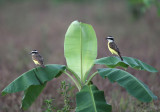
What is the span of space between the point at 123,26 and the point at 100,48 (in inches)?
208

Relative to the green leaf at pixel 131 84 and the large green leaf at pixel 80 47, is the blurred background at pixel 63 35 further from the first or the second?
the large green leaf at pixel 80 47

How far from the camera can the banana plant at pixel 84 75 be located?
14.6ft

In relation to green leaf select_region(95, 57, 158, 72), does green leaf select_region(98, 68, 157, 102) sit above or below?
below

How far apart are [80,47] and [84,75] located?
1.79ft

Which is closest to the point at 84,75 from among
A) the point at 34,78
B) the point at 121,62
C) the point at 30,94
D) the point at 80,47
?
the point at 80,47

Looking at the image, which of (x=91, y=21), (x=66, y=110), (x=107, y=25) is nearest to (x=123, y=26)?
(x=107, y=25)

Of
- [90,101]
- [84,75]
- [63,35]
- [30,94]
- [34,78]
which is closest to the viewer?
[90,101]

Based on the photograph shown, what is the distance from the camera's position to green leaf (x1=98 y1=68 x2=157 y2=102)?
4.34 metres

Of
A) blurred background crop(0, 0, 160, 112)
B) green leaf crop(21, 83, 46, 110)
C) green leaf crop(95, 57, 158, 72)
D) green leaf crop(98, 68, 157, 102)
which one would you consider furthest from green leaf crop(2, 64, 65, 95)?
blurred background crop(0, 0, 160, 112)

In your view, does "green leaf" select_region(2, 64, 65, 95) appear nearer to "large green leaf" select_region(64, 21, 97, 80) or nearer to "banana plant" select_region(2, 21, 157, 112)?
"banana plant" select_region(2, 21, 157, 112)

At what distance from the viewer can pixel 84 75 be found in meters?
5.19

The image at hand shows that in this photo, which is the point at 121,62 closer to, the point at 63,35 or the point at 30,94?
the point at 30,94

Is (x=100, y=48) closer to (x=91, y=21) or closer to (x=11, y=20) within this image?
(x=91, y=21)

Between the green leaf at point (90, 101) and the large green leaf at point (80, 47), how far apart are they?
1.77ft
